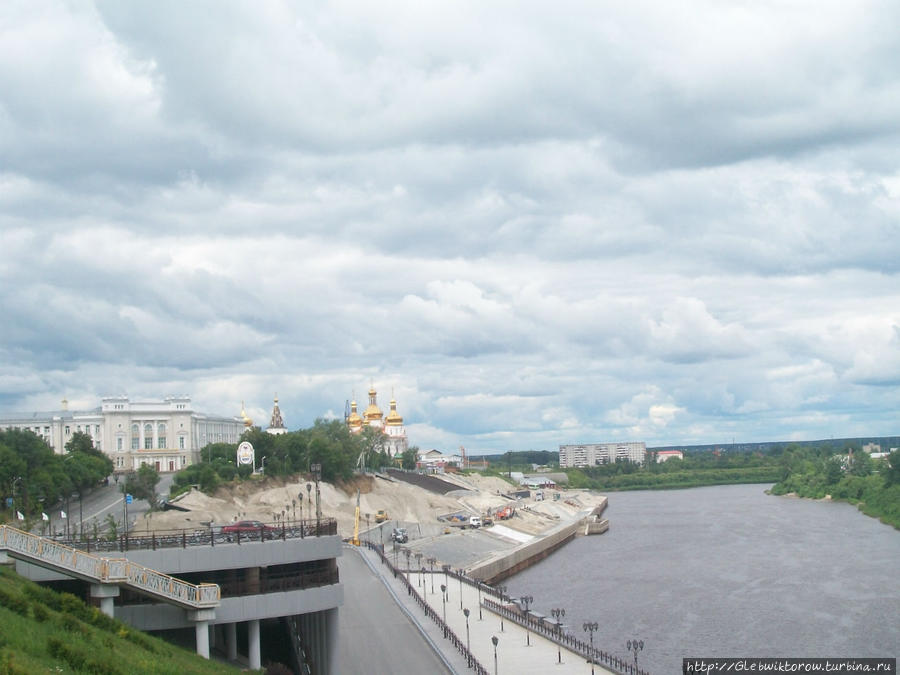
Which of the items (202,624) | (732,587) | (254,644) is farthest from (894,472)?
(202,624)

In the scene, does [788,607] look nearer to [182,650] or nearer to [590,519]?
[182,650]

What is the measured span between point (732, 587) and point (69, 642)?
49488 millimetres

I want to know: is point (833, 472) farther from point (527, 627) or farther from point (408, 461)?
point (527, 627)

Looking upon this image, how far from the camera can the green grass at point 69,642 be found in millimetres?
19859

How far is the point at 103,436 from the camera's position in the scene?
143 m

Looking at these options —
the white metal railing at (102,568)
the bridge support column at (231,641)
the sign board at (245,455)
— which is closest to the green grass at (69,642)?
the white metal railing at (102,568)

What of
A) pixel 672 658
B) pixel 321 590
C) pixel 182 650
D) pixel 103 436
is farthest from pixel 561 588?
pixel 103 436

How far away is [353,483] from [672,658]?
75.6 meters

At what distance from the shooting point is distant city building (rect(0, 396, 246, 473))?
14362cm

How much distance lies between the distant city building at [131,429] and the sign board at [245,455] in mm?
42091

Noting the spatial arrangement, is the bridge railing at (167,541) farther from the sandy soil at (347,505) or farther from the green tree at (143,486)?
the green tree at (143,486)

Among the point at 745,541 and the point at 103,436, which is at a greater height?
the point at 103,436

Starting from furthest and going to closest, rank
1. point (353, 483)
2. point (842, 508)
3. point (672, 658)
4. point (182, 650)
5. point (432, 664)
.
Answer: point (842, 508) → point (353, 483) → point (672, 658) → point (432, 664) → point (182, 650)

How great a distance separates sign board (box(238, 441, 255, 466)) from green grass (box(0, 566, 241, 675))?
3127 inches
